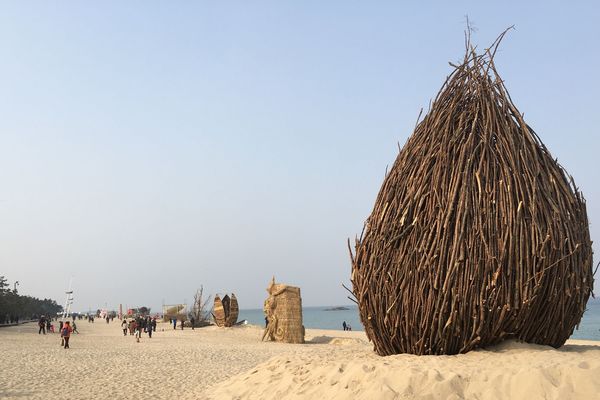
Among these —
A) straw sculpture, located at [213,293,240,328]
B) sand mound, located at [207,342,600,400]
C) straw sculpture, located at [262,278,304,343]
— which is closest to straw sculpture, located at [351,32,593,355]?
sand mound, located at [207,342,600,400]

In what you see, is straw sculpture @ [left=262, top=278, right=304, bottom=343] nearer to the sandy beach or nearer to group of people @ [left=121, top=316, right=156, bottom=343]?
group of people @ [left=121, top=316, right=156, bottom=343]

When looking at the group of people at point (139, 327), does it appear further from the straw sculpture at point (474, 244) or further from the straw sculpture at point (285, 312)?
the straw sculpture at point (474, 244)

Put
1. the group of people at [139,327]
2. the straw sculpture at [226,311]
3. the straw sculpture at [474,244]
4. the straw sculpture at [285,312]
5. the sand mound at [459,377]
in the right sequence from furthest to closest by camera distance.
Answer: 1. the straw sculpture at [226,311]
2. the group of people at [139,327]
3. the straw sculpture at [285,312]
4. the straw sculpture at [474,244]
5. the sand mound at [459,377]

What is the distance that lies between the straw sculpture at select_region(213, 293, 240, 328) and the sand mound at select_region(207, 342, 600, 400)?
29.1m

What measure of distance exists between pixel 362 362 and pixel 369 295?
3.15 feet

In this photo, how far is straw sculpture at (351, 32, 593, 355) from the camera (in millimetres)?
6848

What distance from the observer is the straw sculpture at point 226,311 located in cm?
3634

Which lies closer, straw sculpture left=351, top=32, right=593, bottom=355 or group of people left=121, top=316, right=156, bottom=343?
straw sculpture left=351, top=32, right=593, bottom=355

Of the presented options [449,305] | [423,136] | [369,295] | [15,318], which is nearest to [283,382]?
[369,295]

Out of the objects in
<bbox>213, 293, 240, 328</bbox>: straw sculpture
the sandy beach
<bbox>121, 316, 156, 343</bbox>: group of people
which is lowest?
the sandy beach

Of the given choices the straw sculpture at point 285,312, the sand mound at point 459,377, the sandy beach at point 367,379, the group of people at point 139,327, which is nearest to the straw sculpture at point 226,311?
the group of people at point 139,327

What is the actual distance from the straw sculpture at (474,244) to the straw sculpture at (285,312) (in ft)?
52.1

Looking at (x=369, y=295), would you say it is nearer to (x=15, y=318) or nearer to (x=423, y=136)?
(x=423, y=136)

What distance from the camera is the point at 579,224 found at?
7.62m
